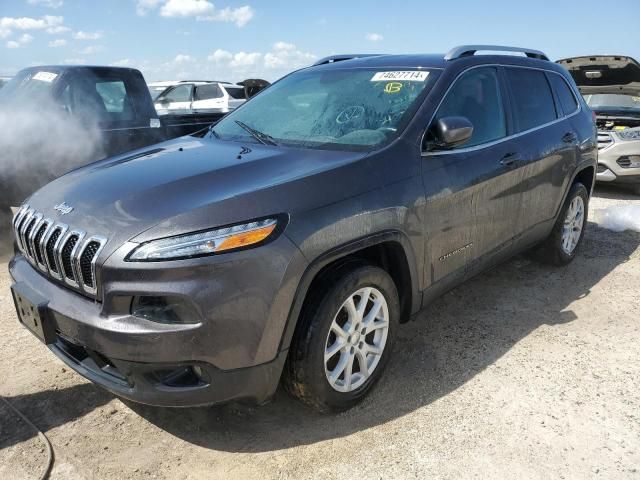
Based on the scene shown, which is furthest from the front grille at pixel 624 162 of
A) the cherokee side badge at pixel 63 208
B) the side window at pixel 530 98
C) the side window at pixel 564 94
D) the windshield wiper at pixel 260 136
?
the cherokee side badge at pixel 63 208

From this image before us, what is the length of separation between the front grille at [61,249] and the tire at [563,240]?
3.74 m

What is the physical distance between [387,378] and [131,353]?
1.53 metres

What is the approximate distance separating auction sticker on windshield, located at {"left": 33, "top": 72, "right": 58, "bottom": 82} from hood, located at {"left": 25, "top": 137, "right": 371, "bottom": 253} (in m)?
3.03

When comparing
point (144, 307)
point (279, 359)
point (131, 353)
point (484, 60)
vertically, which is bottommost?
point (279, 359)

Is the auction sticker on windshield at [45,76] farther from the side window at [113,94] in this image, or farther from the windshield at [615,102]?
the windshield at [615,102]

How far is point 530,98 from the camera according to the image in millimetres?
4082

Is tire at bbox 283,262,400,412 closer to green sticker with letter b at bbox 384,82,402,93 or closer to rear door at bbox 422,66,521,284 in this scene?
rear door at bbox 422,66,521,284

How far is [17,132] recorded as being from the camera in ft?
16.9

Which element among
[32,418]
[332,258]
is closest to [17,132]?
[32,418]

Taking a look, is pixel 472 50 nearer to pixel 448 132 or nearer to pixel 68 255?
pixel 448 132

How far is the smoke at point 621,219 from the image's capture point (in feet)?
20.1

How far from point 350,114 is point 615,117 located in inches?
267

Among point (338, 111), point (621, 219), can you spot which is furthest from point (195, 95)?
point (338, 111)

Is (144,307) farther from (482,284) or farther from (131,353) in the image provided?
(482,284)
